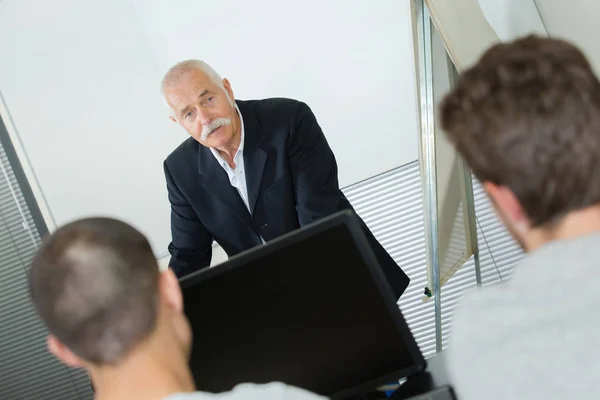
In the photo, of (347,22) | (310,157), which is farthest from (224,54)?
(310,157)

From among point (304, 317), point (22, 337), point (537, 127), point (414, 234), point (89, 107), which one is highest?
point (89, 107)

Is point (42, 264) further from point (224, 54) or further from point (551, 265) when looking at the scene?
point (224, 54)

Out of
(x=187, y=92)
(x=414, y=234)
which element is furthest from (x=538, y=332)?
(x=414, y=234)

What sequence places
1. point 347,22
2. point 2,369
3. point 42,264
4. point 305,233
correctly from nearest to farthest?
point 42,264, point 305,233, point 347,22, point 2,369

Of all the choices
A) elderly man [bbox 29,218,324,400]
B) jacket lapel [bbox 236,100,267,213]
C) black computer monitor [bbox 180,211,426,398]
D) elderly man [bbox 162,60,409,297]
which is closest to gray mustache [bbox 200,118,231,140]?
elderly man [bbox 162,60,409,297]

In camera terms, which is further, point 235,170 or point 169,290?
point 235,170

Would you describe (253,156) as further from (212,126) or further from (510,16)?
(510,16)

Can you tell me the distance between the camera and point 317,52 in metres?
3.21

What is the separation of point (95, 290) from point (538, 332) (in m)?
0.55

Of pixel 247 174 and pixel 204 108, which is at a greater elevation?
pixel 204 108

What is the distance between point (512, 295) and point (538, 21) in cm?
221

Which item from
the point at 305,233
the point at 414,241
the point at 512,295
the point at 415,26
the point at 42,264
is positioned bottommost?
the point at 414,241

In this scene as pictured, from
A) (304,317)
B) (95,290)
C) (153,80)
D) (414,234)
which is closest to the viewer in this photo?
(95,290)

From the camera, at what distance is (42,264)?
96 centimetres
